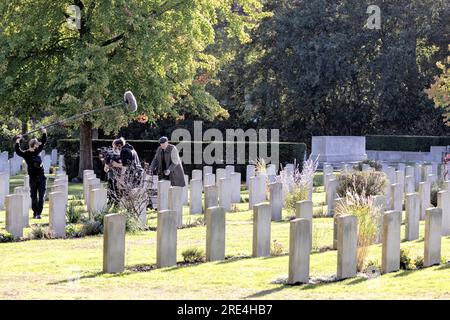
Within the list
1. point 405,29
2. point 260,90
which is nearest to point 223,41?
point 260,90

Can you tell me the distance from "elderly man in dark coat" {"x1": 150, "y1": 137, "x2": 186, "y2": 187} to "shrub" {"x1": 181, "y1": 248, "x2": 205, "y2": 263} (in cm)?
820

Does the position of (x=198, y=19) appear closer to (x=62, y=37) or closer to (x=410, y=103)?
(x=62, y=37)

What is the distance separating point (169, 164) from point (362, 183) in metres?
4.07

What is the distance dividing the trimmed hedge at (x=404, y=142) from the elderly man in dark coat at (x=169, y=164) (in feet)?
90.2

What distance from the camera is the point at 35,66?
30.7m

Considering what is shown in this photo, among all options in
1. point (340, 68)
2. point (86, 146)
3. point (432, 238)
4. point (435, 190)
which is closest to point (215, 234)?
point (432, 238)

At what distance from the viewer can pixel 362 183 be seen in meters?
21.2

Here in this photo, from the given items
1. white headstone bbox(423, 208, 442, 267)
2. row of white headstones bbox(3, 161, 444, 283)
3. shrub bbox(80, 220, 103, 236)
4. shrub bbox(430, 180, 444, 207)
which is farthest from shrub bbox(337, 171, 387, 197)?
white headstone bbox(423, 208, 442, 267)

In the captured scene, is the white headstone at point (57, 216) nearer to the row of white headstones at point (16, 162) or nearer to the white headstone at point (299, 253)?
the white headstone at point (299, 253)

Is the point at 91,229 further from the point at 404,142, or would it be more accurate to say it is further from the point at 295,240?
the point at 404,142

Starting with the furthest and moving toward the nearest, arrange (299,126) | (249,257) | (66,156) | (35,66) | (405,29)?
(299,126) < (405,29) < (66,156) < (35,66) < (249,257)

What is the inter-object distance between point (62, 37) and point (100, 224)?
15.1 m

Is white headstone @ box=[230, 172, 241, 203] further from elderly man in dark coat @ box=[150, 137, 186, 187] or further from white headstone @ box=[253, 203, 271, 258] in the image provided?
white headstone @ box=[253, 203, 271, 258]

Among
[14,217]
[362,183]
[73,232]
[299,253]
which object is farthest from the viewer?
[362,183]
